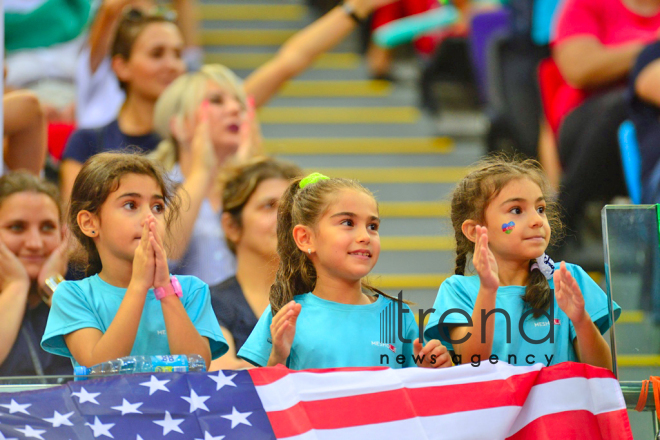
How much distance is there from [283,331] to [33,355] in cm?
69

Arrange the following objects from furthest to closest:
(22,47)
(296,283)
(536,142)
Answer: (536,142) < (22,47) < (296,283)

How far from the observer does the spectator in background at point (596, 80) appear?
348 centimetres

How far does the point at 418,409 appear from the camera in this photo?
1618 mm

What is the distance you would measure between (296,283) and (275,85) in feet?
6.48

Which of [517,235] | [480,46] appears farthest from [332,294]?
[480,46]

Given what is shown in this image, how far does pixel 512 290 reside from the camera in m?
1.91

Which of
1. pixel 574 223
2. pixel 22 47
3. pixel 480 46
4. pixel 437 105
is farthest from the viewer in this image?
pixel 437 105

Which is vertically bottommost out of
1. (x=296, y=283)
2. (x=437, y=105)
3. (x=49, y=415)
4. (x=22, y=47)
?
(x=49, y=415)

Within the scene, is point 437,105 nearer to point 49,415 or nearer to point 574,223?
point 574,223

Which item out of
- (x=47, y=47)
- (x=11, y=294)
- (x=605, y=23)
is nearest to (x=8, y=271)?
(x=11, y=294)

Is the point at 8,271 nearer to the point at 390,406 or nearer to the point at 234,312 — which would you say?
the point at 234,312

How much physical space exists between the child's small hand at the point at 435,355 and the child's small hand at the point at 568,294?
0.85 feet

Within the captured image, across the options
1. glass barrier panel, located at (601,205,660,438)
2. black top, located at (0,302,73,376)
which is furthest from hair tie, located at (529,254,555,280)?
black top, located at (0,302,73,376)

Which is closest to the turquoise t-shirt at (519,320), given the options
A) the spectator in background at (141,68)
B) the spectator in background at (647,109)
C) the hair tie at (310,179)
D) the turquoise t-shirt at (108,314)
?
the hair tie at (310,179)
